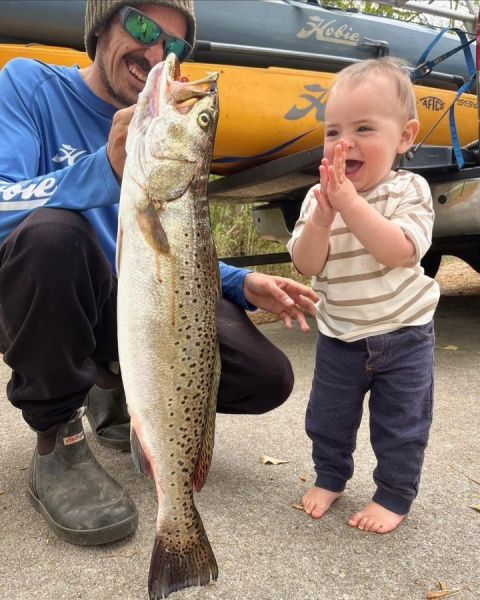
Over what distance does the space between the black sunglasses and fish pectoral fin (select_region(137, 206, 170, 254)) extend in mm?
782

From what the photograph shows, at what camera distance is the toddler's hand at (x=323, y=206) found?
5.69 feet

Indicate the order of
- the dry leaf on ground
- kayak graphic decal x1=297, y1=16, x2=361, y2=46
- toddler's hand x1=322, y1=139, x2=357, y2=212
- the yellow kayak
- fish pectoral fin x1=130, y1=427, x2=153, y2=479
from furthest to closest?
kayak graphic decal x1=297, y1=16, x2=361, y2=46 → the yellow kayak → the dry leaf on ground → toddler's hand x1=322, y1=139, x2=357, y2=212 → fish pectoral fin x1=130, y1=427, x2=153, y2=479

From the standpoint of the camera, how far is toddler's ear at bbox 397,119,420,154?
1981 millimetres

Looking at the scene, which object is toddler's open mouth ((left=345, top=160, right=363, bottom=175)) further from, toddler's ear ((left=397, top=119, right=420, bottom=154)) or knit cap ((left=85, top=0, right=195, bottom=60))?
knit cap ((left=85, top=0, right=195, bottom=60))

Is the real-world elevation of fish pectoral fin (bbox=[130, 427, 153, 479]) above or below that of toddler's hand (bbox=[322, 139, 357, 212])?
below

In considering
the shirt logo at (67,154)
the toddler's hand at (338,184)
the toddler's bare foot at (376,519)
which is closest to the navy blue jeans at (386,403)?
the toddler's bare foot at (376,519)

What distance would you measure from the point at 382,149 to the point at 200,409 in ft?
3.26

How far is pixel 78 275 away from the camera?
180 cm

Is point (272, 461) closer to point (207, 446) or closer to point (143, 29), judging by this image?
point (207, 446)

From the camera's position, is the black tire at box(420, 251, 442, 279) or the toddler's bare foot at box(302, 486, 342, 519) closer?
the toddler's bare foot at box(302, 486, 342, 519)

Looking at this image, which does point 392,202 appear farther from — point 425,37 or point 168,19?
point 425,37

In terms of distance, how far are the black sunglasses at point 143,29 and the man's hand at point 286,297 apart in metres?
0.83

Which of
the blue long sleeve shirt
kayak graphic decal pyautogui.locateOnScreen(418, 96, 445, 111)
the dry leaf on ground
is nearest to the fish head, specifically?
the blue long sleeve shirt

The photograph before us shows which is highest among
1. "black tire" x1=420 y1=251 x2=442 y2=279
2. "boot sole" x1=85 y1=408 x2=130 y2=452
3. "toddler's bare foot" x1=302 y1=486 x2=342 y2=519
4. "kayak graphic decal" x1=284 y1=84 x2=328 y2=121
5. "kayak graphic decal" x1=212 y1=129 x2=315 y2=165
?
"kayak graphic decal" x1=284 y1=84 x2=328 y2=121
